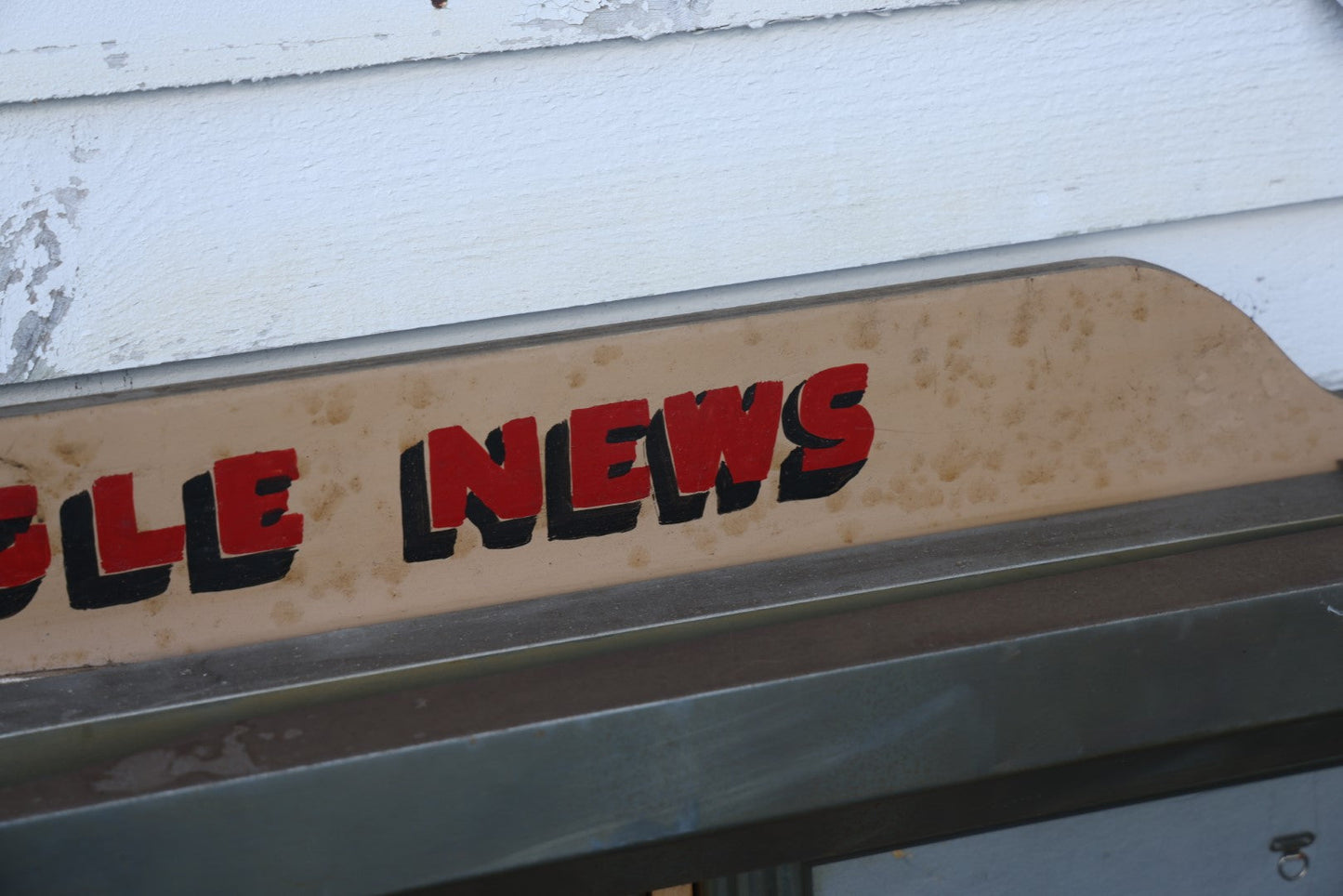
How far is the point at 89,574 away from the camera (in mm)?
842

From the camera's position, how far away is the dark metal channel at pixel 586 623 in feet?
2.64

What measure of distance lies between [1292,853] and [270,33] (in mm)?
1309

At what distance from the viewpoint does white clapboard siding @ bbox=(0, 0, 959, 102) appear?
2.65 feet

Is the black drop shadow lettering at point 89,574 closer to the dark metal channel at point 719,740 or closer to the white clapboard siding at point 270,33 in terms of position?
the dark metal channel at point 719,740

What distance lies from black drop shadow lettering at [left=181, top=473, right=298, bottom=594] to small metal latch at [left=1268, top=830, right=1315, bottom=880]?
3.52 ft

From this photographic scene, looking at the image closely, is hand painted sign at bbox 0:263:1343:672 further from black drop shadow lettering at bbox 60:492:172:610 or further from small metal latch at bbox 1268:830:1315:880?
small metal latch at bbox 1268:830:1315:880

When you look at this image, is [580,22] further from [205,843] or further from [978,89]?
[205,843]

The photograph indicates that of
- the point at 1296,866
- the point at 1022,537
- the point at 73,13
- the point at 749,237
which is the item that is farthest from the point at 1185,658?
the point at 73,13

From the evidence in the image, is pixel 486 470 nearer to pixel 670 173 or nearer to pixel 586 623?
pixel 586 623

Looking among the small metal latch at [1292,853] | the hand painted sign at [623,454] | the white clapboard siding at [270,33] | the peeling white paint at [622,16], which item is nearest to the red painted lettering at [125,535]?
the hand painted sign at [623,454]

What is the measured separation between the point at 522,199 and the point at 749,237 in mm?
215

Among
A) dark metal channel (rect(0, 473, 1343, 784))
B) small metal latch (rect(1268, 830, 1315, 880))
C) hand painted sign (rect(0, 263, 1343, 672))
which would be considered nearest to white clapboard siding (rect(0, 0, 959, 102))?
hand painted sign (rect(0, 263, 1343, 672))

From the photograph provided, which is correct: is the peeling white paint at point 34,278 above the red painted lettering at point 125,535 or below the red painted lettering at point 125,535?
above

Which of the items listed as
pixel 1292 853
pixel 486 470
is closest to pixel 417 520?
pixel 486 470
